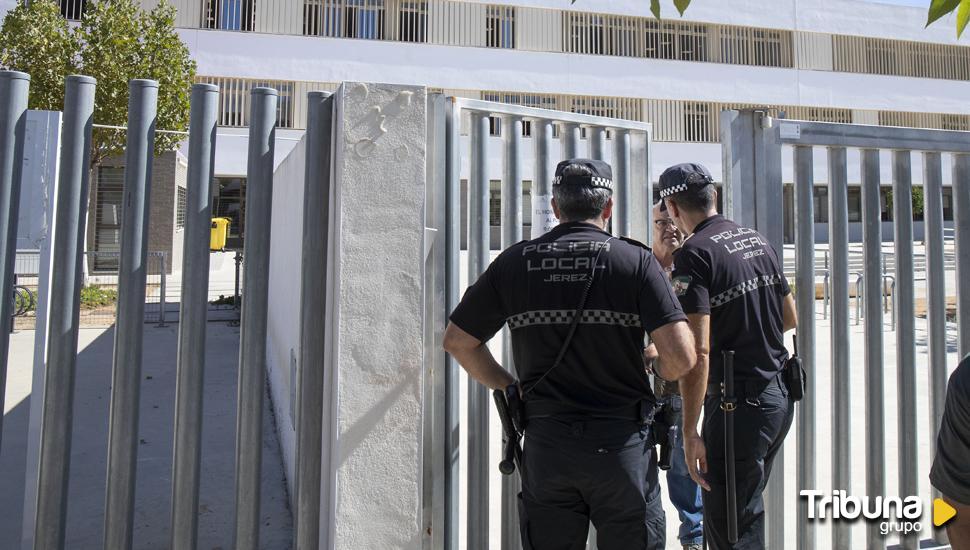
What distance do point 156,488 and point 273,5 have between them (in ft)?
77.8

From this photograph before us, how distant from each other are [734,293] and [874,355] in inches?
42.5

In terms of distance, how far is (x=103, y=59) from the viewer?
582 inches

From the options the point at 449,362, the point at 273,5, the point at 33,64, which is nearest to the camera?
the point at 449,362

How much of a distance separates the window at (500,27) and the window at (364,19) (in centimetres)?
410

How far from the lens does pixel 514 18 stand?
27516 mm

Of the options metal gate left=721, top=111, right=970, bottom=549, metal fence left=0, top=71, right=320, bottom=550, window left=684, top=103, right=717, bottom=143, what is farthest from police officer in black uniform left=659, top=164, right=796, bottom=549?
window left=684, top=103, right=717, bottom=143

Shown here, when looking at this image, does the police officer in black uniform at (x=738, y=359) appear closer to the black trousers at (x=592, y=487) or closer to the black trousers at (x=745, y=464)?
the black trousers at (x=745, y=464)

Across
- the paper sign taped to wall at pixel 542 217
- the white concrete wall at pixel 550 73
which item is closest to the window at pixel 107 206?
the white concrete wall at pixel 550 73

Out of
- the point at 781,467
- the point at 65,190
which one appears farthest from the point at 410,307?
the point at 781,467

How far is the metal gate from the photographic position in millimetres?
3260

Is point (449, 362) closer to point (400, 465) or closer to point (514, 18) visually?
point (400, 465)

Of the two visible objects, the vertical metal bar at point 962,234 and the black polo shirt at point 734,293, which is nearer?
the black polo shirt at point 734,293

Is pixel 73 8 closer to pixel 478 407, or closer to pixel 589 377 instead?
pixel 478 407

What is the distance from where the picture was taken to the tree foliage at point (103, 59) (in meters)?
14.2
